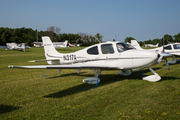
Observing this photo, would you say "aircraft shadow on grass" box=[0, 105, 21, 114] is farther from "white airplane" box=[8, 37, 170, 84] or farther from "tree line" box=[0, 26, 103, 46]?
"tree line" box=[0, 26, 103, 46]

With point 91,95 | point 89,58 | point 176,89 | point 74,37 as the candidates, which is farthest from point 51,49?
point 74,37

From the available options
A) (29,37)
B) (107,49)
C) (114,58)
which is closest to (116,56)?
(114,58)

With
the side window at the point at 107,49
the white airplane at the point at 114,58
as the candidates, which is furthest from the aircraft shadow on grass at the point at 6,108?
the side window at the point at 107,49

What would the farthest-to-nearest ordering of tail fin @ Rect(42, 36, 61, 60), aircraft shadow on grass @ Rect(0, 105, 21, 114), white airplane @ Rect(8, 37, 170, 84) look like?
tail fin @ Rect(42, 36, 61, 60) → white airplane @ Rect(8, 37, 170, 84) → aircraft shadow on grass @ Rect(0, 105, 21, 114)

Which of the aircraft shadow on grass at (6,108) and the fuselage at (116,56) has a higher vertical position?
the fuselage at (116,56)

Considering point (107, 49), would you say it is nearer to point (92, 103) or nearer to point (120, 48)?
point (120, 48)

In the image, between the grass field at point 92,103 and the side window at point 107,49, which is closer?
the grass field at point 92,103

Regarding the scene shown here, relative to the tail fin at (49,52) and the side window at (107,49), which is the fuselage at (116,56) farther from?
the tail fin at (49,52)

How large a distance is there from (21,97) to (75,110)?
2.54 metres

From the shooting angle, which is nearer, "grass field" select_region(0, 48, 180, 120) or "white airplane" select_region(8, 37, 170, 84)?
"grass field" select_region(0, 48, 180, 120)

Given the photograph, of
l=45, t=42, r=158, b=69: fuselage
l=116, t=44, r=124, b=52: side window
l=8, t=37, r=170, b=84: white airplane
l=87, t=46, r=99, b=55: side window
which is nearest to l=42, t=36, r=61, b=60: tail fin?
l=8, t=37, r=170, b=84: white airplane

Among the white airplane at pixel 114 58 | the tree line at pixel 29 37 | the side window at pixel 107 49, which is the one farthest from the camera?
the tree line at pixel 29 37

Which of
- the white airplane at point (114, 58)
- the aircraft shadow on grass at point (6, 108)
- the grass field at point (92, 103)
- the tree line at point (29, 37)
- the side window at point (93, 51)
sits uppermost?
the tree line at point (29, 37)

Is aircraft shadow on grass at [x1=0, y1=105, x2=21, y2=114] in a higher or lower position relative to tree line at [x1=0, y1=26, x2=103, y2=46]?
lower
